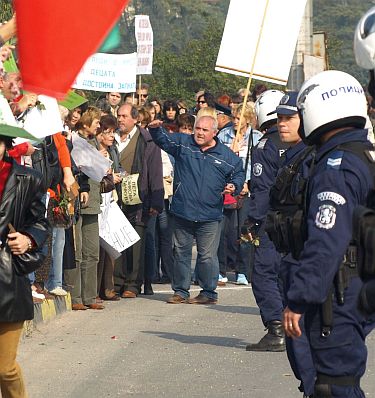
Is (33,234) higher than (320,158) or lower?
lower

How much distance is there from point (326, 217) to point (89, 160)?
23.8 feet

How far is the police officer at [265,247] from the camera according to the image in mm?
11297

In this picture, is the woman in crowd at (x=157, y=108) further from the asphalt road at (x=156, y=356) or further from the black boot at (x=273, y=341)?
the black boot at (x=273, y=341)

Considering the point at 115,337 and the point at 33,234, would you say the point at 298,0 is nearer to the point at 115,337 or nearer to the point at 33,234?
the point at 115,337

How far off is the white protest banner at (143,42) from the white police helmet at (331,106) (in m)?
14.9

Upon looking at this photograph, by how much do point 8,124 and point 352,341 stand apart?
196 centimetres

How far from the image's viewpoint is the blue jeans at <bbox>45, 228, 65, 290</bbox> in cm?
1298

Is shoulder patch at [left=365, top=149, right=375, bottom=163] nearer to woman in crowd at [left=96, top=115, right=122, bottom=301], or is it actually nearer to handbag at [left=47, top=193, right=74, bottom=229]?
handbag at [left=47, top=193, right=74, bottom=229]

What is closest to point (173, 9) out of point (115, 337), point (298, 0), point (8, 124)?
point (298, 0)

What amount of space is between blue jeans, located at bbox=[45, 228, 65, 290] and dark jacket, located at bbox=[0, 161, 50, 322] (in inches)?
212

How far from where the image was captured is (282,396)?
9.29m

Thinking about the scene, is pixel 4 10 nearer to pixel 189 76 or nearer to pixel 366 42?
pixel 366 42

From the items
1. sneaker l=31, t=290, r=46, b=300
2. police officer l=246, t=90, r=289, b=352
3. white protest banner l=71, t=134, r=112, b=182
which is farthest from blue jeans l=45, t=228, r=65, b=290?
police officer l=246, t=90, r=289, b=352

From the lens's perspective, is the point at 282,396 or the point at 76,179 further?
the point at 76,179
